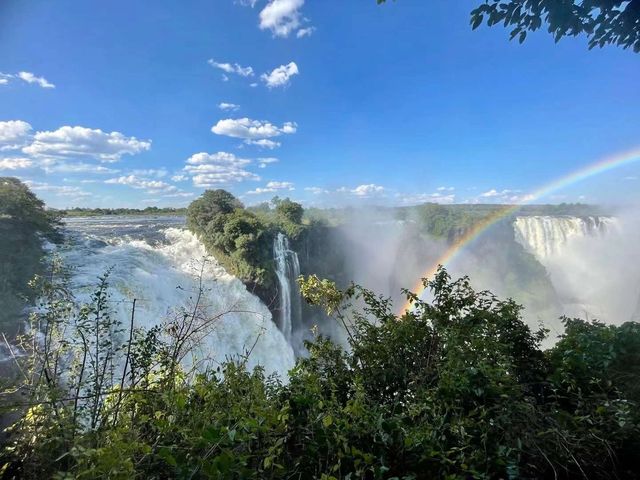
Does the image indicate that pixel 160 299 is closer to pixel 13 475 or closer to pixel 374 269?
pixel 13 475

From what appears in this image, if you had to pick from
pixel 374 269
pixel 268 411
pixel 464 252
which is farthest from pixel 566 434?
pixel 464 252

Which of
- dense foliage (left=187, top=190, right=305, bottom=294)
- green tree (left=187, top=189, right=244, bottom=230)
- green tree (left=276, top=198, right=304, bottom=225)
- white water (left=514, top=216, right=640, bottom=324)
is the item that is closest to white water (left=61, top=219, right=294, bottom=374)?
dense foliage (left=187, top=190, right=305, bottom=294)

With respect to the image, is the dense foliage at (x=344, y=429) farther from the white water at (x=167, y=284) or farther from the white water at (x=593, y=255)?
the white water at (x=593, y=255)

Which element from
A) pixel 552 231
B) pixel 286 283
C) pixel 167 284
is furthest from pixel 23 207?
pixel 552 231

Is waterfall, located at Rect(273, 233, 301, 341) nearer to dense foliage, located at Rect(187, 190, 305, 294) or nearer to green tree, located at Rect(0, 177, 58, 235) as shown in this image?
dense foliage, located at Rect(187, 190, 305, 294)

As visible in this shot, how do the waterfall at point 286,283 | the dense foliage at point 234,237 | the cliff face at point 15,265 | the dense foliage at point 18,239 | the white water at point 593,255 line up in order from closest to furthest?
the cliff face at point 15,265 < the dense foliage at point 18,239 < the dense foliage at point 234,237 < the waterfall at point 286,283 < the white water at point 593,255

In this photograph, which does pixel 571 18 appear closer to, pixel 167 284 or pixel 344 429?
pixel 344 429

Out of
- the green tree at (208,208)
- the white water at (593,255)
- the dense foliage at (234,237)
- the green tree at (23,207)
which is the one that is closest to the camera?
the green tree at (23,207)

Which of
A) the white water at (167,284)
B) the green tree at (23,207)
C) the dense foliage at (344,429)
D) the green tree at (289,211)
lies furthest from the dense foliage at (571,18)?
the green tree at (289,211)
